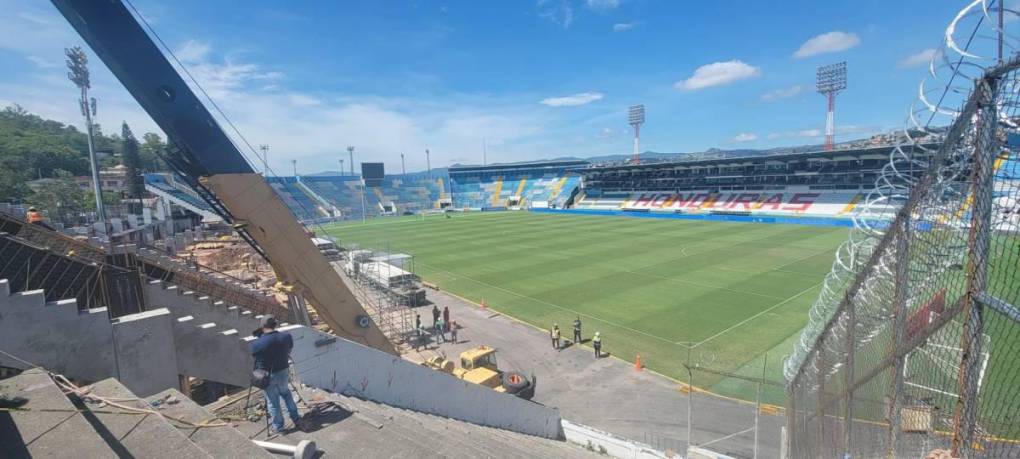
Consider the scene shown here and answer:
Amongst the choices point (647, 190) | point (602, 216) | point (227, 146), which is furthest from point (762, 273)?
point (647, 190)

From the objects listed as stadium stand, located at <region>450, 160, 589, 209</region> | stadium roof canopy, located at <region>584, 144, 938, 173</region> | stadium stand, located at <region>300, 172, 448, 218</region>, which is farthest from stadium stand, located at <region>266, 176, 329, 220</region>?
stadium roof canopy, located at <region>584, 144, 938, 173</region>

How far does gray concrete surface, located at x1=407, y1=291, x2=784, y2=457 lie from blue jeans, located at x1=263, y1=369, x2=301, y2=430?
8.78 meters

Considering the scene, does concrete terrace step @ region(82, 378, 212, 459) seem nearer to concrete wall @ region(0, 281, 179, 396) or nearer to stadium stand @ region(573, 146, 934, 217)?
concrete wall @ region(0, 281, 179, 396)

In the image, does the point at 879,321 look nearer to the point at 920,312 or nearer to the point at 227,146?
the point at 920,312

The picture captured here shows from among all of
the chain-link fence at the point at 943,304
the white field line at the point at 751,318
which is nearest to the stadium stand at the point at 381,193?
the white field line at the point at 751,318

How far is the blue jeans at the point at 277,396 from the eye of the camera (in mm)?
5383

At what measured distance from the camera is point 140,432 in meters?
3.92

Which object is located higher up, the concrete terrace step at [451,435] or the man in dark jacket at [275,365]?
the man in dark jacket at [275,365]

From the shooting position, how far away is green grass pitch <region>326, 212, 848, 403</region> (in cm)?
1725

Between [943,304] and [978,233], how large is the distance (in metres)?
2.09

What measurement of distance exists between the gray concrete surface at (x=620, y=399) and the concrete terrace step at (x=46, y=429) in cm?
1084

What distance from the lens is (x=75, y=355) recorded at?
6199mm

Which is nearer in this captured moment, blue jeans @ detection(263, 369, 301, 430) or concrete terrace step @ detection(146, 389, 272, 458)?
concrete terrace step @ detection(146, 389, 272, 458)

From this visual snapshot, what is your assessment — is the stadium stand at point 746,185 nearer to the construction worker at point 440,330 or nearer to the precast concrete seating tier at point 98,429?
the construction worker at point 440,330
